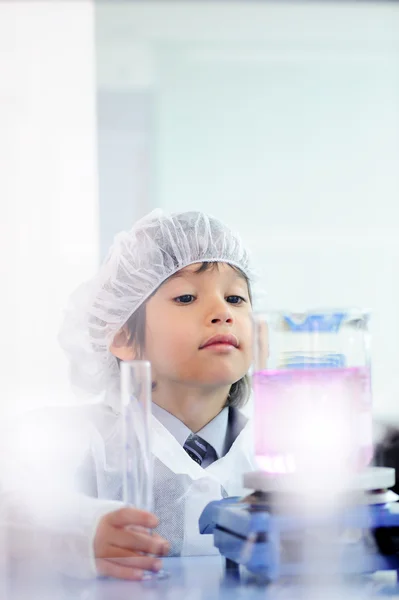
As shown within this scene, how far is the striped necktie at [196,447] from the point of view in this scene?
133 cm

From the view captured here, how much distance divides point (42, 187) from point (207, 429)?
57cm

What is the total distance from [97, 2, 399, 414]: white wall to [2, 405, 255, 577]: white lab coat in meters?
0.44

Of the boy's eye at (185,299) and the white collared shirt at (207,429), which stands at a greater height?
the boy's eye at (185,299)

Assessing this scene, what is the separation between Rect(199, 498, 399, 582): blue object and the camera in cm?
86

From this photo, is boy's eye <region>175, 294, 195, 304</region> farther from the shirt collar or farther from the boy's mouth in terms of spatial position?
the shirt collar

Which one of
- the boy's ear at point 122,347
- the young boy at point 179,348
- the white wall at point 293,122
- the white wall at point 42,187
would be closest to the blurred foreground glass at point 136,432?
the young boy at point 179,348

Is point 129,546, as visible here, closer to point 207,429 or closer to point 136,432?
point 136,432

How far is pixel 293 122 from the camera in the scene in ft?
5.43

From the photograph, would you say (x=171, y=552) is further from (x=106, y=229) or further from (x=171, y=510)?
(x=106, y=229)


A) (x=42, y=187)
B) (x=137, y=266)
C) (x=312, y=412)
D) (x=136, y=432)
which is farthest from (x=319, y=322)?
(x=42, y=187)

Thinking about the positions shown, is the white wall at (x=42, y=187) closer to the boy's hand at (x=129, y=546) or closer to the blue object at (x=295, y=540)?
the boy's hand at (x=129, y=546)

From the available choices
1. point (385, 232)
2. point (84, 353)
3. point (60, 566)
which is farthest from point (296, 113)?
point (60, 566)

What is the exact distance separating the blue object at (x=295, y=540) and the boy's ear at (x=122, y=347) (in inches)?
19.0

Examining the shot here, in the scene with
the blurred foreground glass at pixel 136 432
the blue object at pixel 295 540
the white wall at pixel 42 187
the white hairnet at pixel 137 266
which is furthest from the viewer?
the white wall at pixel 42 187
